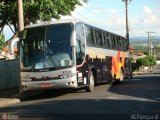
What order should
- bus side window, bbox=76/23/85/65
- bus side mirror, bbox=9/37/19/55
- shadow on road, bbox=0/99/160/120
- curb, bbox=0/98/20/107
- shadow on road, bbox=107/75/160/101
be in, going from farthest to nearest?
bus side window, bbox=76/23/85/65 → bus side mirror, bbox=9/37/19/55 → shadow on road, bbox=107/75/160/101 → curb, bbox=0/98/20/107 → shadow on road, bbox=0/99/160/120

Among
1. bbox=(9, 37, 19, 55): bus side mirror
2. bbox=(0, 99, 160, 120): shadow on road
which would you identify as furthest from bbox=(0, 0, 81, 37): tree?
bbox=(0, 99, 160, 120): shadow on road

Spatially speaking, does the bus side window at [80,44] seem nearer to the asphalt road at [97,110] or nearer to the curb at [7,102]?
the asphalt road at [97,110]

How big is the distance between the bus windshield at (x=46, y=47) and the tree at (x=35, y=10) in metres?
10.1

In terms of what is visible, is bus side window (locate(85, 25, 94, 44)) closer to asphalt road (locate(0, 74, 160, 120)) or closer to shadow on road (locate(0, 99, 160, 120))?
asphalt road (locate(0, 74, 160, 120))

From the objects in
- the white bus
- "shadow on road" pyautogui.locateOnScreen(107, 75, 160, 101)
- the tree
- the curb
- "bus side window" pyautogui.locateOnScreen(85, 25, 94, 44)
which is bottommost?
the curb

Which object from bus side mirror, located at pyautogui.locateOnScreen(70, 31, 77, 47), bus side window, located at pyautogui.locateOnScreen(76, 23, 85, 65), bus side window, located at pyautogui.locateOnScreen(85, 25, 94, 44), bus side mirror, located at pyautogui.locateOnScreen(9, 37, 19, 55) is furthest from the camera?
bus side window, located at pyautogui.locateOnScreen(85, 25, 94, 44)

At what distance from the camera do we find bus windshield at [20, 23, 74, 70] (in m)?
19.2

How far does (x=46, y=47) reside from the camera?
63.7ft

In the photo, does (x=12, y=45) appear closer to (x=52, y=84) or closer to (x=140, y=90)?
(x=52, y=84)

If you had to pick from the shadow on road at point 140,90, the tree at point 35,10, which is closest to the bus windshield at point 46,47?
the shadow on road at point 140,90

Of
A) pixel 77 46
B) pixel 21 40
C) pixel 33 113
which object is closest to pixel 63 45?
pixel 77 46

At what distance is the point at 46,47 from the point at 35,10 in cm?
1189

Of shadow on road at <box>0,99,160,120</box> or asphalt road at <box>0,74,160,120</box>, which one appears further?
shadow on road at <box>0,99,160,120</box>

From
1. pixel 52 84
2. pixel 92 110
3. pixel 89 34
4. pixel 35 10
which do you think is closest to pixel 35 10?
pixel 35 10
